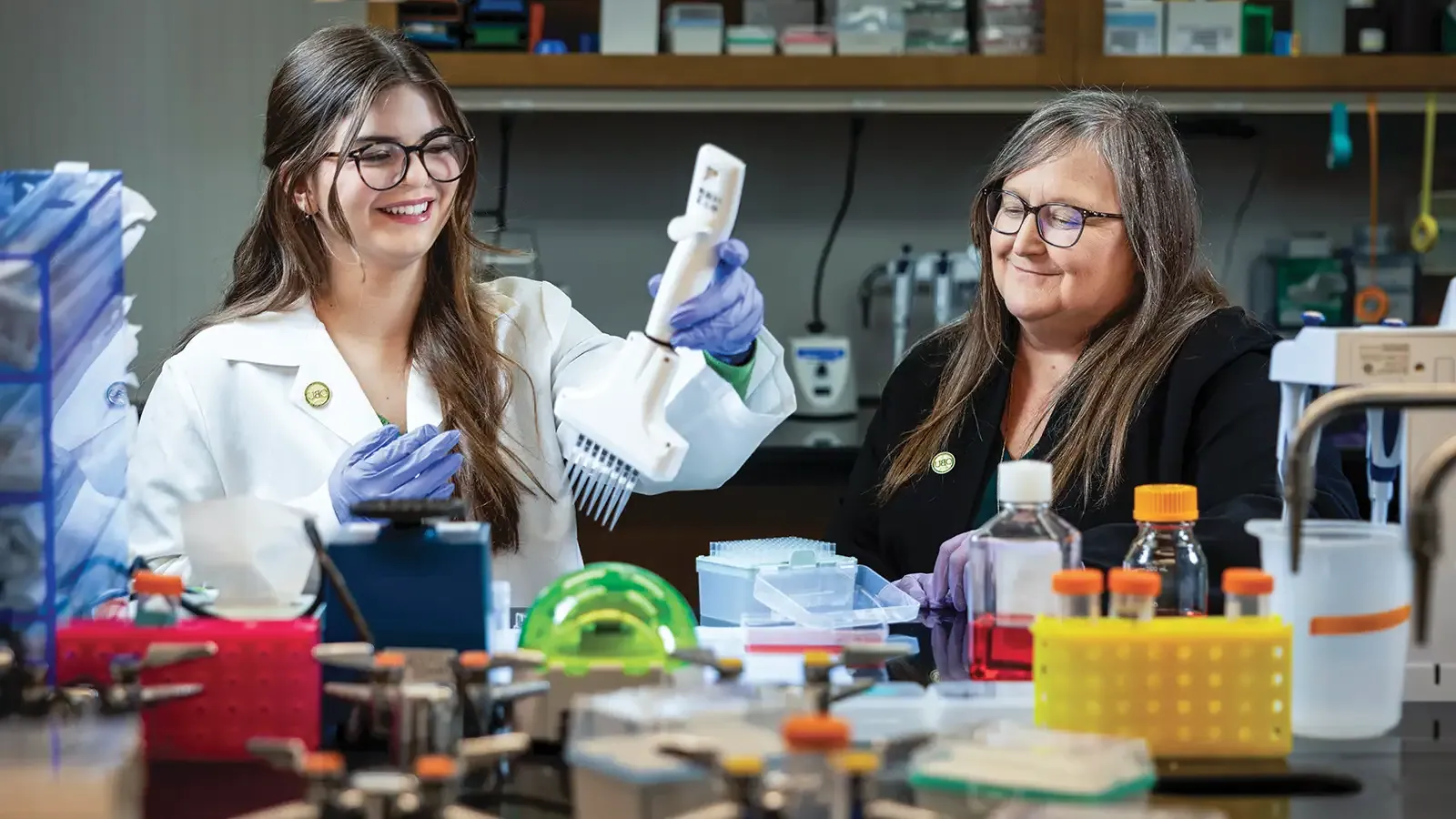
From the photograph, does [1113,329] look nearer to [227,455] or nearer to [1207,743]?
[1207,743]

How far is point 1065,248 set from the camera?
2150mm

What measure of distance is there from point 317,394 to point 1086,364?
1097 millimetres

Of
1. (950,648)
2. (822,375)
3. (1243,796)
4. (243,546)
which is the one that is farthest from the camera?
(822,375)

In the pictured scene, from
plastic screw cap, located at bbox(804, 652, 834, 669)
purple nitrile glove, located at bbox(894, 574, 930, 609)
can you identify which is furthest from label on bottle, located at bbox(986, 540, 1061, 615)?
purple nitrile glove, located at bbox(894, 574, 930, 609)

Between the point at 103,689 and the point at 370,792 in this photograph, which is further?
the point at 103,689

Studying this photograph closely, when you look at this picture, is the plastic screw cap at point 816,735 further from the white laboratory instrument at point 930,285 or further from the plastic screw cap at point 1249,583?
the white laboratory instrument at point 930,285

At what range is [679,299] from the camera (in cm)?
169

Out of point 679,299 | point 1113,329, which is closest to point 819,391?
point 1113,329

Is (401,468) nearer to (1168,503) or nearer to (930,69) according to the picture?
(1168,503)

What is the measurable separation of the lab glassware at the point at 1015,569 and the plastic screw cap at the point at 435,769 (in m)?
0.59

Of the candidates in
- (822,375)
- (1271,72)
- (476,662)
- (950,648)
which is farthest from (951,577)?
(1271,72)

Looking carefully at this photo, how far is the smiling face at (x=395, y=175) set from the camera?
6.66ft

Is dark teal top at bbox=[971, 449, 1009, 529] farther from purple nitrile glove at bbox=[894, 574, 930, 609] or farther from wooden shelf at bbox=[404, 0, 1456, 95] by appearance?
wooden shelf at bbox=[404, 0, 1456, 95]

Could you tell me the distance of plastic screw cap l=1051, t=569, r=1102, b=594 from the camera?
1.24 meters
